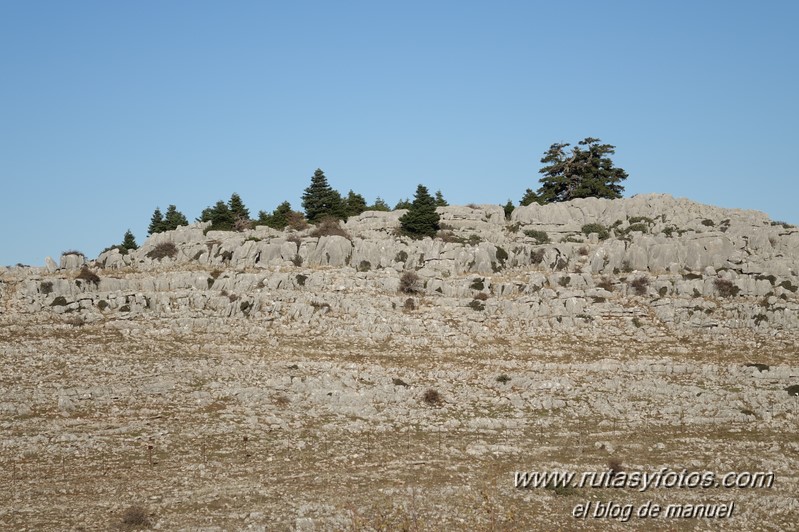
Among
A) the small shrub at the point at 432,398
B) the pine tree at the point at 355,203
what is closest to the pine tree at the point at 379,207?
the pine tree at the point at 355,203

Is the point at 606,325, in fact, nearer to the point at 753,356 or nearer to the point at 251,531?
the point at 753,356

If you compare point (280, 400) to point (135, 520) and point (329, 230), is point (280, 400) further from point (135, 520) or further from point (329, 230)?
point (329, 230)

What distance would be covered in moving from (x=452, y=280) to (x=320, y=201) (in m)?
30.6

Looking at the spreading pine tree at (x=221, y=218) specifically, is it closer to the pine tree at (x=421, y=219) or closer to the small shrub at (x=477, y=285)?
the pine tree at (x=421, y=219)

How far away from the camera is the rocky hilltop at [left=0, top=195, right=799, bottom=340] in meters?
57.2

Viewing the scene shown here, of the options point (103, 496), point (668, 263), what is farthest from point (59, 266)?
point (668, 263)

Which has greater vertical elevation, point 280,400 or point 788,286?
point 788,286

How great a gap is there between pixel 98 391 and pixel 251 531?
64.1 feet

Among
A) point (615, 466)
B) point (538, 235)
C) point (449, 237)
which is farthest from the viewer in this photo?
point (538, 235)

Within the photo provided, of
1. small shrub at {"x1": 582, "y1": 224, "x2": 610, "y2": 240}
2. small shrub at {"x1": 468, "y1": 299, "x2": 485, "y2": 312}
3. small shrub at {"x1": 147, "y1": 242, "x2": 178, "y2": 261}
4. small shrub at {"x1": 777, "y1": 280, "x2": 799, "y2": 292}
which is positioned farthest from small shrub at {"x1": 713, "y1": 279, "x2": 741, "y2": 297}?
small shrub at {"x1": 147, "y1": 242, "x2": 178, "y2": 261}

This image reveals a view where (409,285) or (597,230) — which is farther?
(597,230)

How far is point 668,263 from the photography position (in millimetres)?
68438

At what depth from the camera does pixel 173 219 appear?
9019 centimetres

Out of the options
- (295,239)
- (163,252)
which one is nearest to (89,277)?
(163,252)
